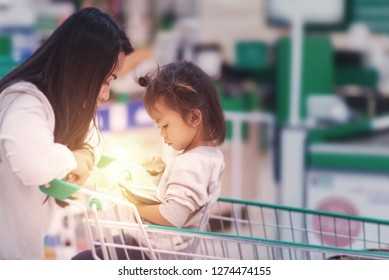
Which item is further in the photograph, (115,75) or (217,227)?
(217,227)

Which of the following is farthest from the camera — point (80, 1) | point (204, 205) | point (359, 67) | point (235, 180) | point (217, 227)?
point (359, 67)

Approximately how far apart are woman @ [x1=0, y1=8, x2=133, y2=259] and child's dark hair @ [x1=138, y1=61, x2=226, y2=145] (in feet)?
0.25

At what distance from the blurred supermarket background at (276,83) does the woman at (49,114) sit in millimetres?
510

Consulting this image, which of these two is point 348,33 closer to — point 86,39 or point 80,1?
point 80,1

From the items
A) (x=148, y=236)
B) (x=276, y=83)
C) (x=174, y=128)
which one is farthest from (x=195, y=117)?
(x=276, y=83)

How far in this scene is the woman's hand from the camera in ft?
4.10

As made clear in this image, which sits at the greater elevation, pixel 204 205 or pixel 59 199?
pixel 204 205

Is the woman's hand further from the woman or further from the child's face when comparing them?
the child's face

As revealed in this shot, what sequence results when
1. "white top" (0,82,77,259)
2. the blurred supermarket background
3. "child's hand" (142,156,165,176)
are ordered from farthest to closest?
the blurred supermarket background, "child's hand" (142,156,165,176), "white top" (0,82,77,259)

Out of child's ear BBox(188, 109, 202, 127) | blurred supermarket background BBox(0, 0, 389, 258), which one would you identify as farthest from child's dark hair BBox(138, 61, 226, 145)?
blurred supermarket background BBox(0, 0, 389, 258)

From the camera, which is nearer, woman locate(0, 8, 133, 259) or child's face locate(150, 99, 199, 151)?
woman locate(0, 8, 133, 259)
